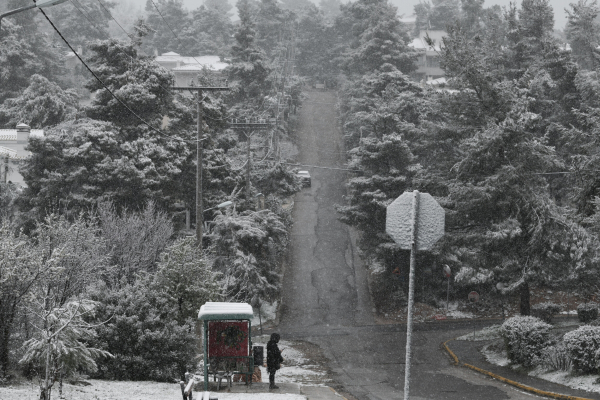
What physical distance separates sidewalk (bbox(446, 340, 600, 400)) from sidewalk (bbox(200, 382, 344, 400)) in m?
5.83

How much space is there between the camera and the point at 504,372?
73.4 feet

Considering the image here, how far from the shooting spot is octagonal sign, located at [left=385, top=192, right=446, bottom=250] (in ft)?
24.7

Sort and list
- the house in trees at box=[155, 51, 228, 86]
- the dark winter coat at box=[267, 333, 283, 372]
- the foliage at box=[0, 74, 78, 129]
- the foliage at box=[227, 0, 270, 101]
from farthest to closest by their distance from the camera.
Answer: the house in trees at box=[155, 51, 228, 86] → the foliage at box=[227, 0, 270, 101] → the foliage at box=[0, 74, 78, 129] → the dark winter coat at box=[267, 333, 283, 372]

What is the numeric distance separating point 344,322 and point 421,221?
28.3 m

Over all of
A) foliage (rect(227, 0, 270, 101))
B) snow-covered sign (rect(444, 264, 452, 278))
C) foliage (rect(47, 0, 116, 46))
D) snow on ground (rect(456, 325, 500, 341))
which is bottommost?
snow on ground (rect(456, 325, 500, 341))

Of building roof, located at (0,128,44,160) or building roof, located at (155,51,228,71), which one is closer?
A: building roof, located at (0,128,44,160)

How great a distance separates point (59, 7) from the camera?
9000 cm

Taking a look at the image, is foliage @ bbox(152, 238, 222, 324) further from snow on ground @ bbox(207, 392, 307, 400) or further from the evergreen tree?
the evergreen tree

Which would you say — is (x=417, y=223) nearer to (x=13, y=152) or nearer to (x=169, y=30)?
(x=13, y=152)

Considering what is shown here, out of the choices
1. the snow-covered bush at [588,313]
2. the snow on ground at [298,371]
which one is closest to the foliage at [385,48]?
the snow-covered bush at [588,313]

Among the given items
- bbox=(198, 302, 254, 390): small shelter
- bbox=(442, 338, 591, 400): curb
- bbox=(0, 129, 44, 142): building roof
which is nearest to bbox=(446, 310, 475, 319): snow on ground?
bbox=(442, 338, 591, 400): curb

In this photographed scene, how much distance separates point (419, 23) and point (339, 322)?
75705 mm

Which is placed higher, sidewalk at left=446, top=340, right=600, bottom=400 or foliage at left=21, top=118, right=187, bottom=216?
foliage at left=21, top=118, right=187, bottom=216

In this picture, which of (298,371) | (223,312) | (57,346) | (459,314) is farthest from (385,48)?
(57,346)
